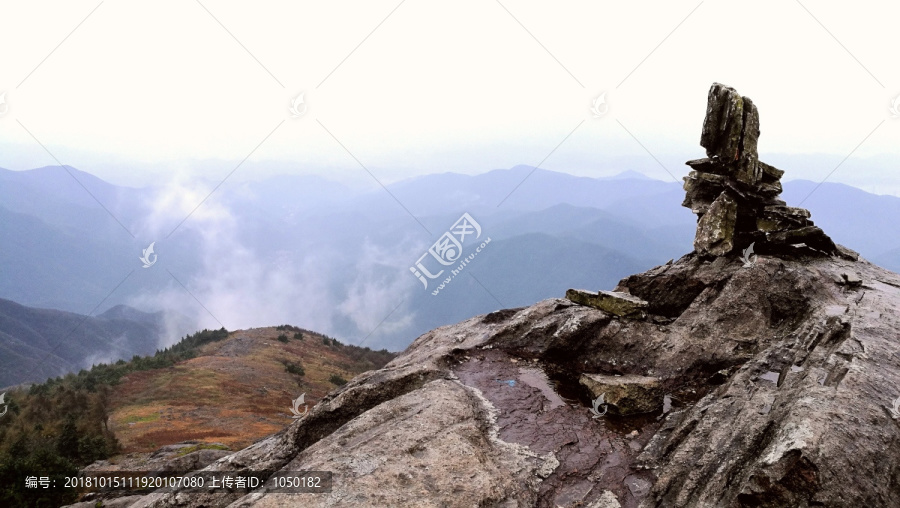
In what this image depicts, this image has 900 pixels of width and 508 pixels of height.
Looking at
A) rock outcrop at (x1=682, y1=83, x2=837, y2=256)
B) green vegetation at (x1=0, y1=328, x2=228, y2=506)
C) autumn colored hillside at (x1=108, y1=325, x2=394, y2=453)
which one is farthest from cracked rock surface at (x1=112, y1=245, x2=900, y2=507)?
autumn colored hillside at (x1=108, y1=325, x2=394, y2=453)

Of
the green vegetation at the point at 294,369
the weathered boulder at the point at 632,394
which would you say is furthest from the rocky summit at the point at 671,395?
the green vegetation at the point at 294,369

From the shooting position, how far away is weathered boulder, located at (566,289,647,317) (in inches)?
757

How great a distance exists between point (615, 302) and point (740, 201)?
723 cm

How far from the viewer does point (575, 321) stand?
63.3 feet

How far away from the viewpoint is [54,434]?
41.3m

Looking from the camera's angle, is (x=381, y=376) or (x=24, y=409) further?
(x=24, y=409)

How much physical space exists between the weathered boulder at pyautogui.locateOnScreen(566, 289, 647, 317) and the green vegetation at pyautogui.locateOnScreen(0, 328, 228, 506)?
87.0 ft

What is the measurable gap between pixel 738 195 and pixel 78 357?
250064 mm

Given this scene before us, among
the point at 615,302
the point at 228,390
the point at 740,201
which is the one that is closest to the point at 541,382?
the point at 615,302

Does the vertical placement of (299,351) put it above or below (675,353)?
above

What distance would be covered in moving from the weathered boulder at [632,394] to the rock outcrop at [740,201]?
27.5 feet

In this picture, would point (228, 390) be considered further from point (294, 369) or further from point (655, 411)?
point (655, 411)

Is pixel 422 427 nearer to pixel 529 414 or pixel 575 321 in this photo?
pixel 529 414

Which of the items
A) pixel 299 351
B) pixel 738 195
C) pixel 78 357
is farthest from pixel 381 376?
pixel 78 357
